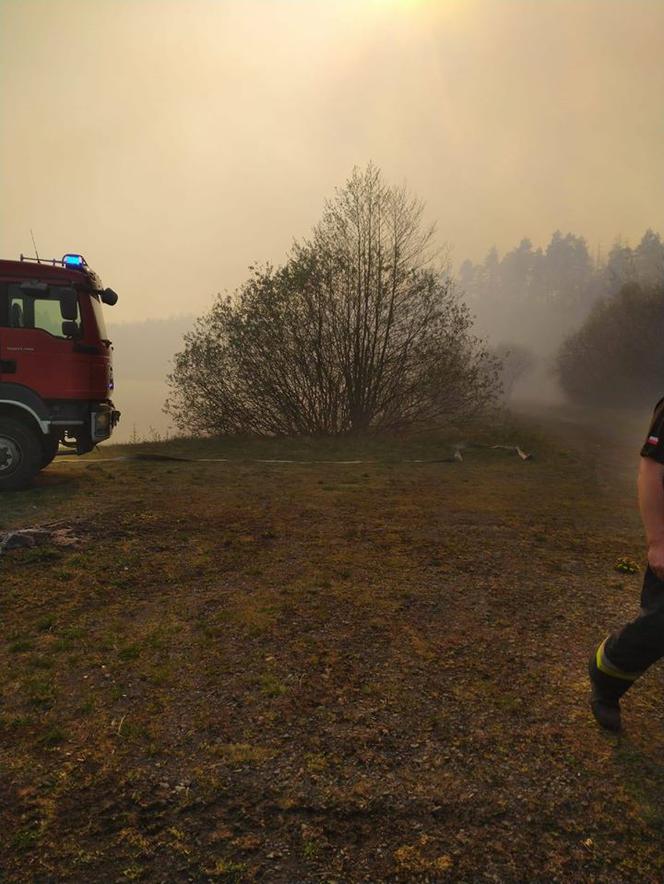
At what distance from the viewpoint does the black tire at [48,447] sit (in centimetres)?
761

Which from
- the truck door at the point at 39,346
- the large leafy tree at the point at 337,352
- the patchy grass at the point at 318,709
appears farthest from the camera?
the large leafy tree at the point at 337,352

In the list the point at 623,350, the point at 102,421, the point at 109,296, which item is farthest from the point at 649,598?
the point at 623,350

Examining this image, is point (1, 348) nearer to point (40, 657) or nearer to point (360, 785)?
point (40, 657)

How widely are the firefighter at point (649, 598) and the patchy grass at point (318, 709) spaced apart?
0.38 meters

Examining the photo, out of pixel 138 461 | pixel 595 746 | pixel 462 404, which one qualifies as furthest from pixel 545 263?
pixel 595 746

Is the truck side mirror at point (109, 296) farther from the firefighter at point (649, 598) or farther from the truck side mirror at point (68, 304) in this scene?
the firefighter at point (649, 598)

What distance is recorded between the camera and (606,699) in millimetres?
2568

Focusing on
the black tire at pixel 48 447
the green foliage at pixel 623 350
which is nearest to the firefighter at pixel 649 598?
the black tire at pixel 48 447

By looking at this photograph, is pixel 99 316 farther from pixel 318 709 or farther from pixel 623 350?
pixel 623 350

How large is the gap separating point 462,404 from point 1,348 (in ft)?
40.1

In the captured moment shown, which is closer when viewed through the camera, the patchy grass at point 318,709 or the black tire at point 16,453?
the patchy grass at point 318,709

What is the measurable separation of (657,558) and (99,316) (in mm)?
8169

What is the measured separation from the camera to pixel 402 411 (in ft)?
52.9

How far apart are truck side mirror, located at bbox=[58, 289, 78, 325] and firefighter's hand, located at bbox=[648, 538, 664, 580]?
7.57 meters
